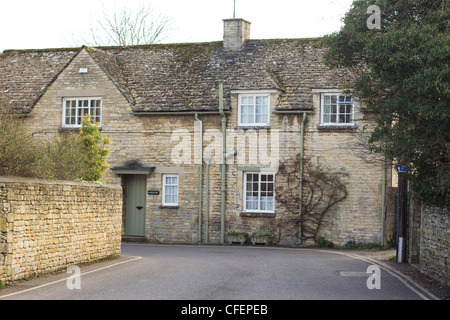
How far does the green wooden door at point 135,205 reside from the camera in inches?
1129

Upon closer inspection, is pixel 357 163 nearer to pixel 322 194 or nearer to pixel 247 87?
pixel 322 194

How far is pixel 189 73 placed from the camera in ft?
97.3

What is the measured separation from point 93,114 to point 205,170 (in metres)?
5.68

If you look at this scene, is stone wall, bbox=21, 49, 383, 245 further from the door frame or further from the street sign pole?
the street sign pole

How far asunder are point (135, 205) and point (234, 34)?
892 cm

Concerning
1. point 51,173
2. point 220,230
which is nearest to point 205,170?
point 220,230

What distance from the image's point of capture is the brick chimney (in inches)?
1192

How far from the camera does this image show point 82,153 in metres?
20.1

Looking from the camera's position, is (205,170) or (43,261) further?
(205,170)

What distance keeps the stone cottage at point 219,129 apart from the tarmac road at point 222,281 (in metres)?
6.82

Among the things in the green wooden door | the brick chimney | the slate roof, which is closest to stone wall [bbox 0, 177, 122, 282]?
the green wooden door

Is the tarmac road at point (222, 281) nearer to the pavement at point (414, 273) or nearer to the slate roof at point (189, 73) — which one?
the pavement at point (414, 273)

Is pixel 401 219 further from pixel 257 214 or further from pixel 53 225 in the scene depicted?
pixel 53 225

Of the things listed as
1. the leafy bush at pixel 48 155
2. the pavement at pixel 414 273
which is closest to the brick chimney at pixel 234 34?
the leafy bush at pixel 48 155
